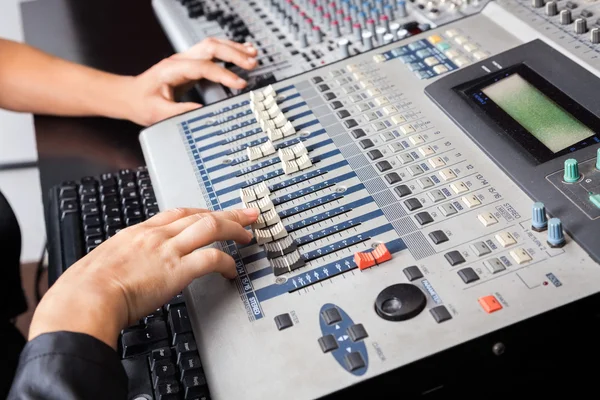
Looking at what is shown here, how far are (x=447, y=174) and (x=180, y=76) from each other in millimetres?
621

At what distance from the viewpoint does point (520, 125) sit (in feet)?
3.32

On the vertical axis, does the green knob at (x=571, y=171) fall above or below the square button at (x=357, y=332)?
above

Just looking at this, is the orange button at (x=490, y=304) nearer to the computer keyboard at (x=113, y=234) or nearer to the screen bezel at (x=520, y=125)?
the screen bezel at (x=520, y=125)

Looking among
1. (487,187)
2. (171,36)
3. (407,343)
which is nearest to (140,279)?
(407,343)

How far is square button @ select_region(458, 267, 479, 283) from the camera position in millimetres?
843

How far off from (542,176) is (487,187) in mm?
68

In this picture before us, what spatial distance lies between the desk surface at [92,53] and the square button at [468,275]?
75 cm

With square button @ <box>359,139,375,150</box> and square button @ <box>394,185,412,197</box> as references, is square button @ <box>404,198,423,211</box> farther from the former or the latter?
square button @ <box>359,139,375,150</box>

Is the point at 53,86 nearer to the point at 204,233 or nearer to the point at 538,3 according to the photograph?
the point at 204,233

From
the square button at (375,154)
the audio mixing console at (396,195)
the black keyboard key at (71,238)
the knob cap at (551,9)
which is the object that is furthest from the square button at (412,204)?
the black keyboard key at (71,238)

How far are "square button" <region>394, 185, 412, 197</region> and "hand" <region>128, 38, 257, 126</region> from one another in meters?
0.46

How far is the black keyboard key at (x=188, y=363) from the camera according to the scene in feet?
2.92

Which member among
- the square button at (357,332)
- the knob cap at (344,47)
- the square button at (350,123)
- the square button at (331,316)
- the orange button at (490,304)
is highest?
the knob cap at (344,47)

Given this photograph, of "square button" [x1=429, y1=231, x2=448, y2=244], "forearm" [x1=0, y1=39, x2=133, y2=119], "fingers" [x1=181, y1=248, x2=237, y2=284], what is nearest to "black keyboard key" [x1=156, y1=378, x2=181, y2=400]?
"fingers" [x1=181, y1=248, x2=237, y2=284]
